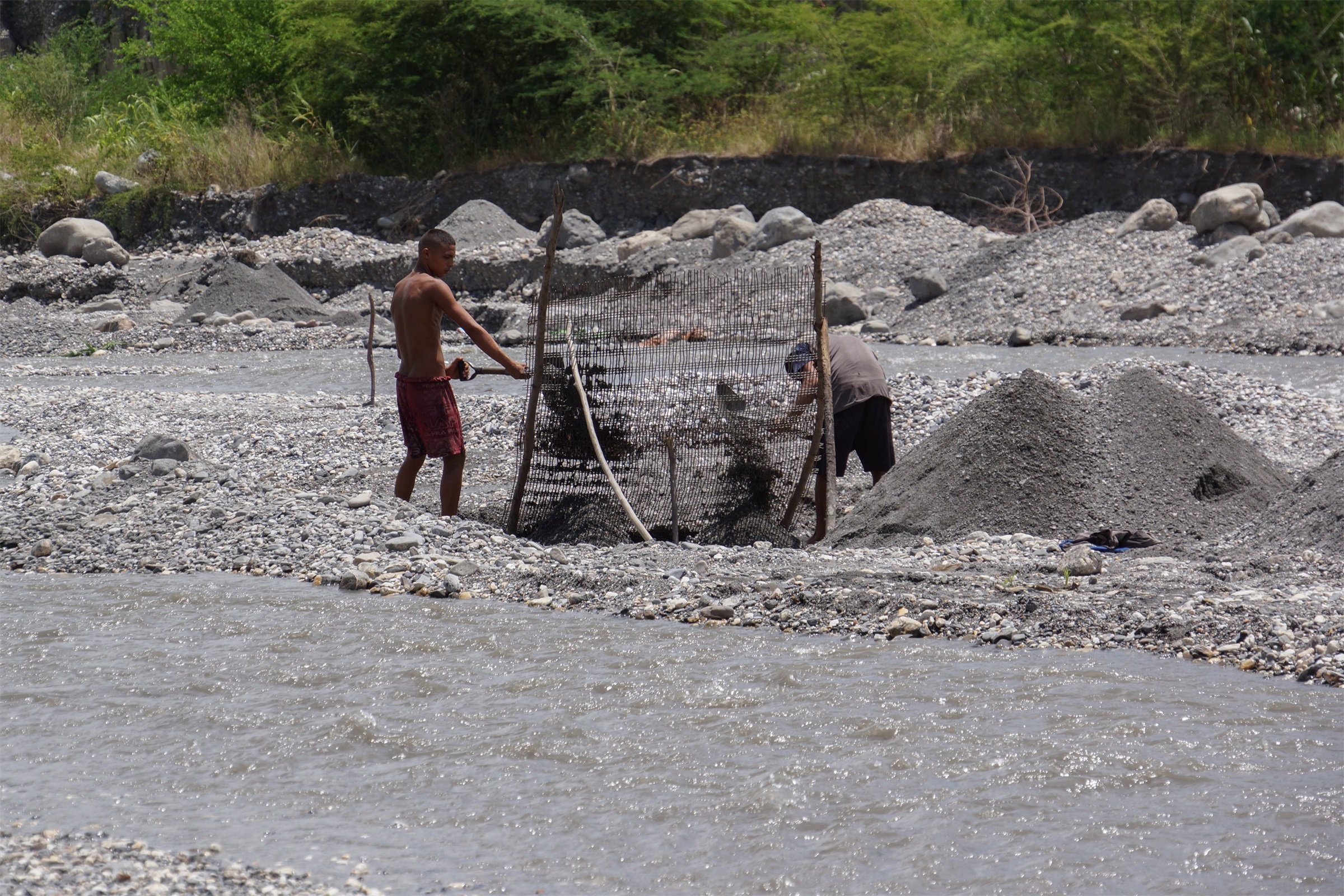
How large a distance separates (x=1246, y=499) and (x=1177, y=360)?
246 inches

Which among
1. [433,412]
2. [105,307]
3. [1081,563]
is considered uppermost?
[433,412]

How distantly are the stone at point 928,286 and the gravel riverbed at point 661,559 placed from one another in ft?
21.5

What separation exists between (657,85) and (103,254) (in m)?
9.86

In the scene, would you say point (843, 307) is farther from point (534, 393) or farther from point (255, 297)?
point (534, 393)

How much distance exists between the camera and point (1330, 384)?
10797 millimetres

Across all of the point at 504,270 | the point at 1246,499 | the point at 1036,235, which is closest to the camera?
the point at 1246,499

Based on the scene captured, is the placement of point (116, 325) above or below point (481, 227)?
below

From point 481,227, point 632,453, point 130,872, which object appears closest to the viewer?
point 130,872

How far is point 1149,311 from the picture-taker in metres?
14.0

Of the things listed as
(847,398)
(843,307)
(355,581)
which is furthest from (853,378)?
(843,307)

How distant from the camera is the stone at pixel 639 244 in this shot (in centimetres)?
1867

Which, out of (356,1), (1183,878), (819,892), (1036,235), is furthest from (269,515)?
(356,1)

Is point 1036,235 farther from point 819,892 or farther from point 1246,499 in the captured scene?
point 819,892

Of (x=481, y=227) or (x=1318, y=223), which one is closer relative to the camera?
(x=1318, y=223)
